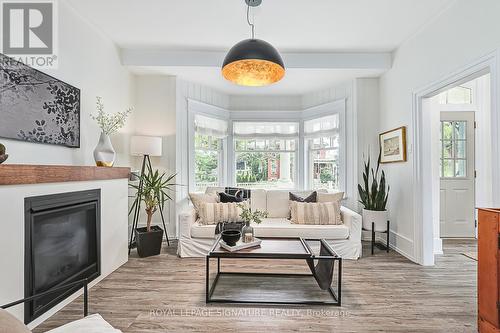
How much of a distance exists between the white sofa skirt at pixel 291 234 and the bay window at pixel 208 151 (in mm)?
1199

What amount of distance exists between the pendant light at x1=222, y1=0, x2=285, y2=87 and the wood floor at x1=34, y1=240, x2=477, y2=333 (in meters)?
1.97

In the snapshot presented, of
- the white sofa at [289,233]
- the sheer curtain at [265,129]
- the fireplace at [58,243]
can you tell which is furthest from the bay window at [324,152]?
the fireplace at [58,243]

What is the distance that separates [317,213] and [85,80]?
128 inches

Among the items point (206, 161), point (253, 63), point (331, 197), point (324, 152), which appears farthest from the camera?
point (324, 152)

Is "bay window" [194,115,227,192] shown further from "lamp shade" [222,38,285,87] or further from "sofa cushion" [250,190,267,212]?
"lamp shade" [222,38,285,87]

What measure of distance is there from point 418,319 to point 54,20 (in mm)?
4207

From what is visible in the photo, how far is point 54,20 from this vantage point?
2664mm

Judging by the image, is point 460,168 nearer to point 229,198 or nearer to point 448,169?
point 448,169

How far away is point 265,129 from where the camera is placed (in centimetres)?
520

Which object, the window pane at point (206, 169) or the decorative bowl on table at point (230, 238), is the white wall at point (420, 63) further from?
the window pane at point (206, 169)

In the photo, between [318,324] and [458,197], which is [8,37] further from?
[458,197]

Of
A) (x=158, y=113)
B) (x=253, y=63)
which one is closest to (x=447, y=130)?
(x=253, y=63)

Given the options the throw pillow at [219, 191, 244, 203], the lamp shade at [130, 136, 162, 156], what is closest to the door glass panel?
the throw pillow at [219, 191, 244, 203]

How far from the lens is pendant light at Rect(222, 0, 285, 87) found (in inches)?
81.5
